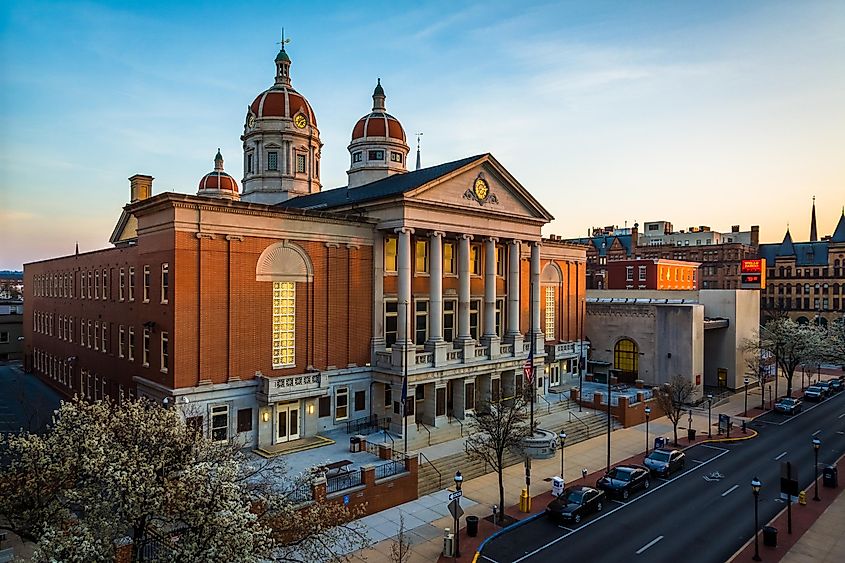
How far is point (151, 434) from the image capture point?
1374cm

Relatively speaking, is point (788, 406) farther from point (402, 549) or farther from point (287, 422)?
point (402, 549)

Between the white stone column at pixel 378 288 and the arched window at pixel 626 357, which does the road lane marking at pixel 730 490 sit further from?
the arched window at pixel 626 357

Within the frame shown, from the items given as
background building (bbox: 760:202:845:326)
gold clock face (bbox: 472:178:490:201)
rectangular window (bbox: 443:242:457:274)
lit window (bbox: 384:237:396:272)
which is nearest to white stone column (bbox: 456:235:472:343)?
rectangular window (bbox: 443:242:457:274)

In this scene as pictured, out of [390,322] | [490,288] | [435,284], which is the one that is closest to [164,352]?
[390,322]

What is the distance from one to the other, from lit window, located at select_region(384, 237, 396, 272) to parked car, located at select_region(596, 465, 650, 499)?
67.2ft

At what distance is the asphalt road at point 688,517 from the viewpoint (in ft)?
77.9

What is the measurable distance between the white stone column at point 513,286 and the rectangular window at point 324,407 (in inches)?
694

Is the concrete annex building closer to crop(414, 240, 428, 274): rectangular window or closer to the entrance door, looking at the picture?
the entrance door

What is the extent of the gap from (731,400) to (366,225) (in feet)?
135

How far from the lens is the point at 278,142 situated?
62625mm

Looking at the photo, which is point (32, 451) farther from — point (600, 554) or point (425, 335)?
point (425, 335)

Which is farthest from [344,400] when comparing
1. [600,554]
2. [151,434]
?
[151,434]

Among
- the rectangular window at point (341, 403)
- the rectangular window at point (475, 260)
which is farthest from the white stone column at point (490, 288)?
the rectangular window at point (341, 403)

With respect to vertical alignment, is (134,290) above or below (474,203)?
below
